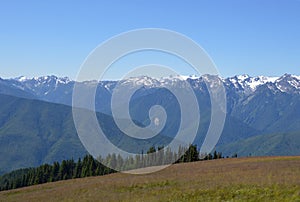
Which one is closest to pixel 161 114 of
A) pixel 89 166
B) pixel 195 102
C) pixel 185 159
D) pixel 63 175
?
pixel 195 102

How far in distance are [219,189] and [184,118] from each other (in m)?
5.53

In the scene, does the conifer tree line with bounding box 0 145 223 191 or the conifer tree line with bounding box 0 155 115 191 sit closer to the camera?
the conifer tree line with bounding box 0 145 223 191

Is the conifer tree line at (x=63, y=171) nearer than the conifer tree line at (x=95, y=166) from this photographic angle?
No

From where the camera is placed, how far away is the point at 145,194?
97.9 feet

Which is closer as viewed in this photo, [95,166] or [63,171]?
[95,166]

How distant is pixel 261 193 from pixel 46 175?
437 feet

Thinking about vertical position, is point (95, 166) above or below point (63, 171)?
above

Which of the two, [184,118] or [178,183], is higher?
[184,118]

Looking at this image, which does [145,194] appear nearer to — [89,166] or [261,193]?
[261,193]

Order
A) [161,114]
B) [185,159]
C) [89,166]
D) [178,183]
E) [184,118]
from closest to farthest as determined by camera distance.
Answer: [184,118], [161,114], [178,183], [185,159], [89,166]

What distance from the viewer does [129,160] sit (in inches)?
5620

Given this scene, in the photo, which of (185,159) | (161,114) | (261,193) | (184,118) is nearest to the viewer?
(261,193)

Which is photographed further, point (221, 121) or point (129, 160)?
point (129, 160)

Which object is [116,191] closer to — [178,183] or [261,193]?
[178,183]
